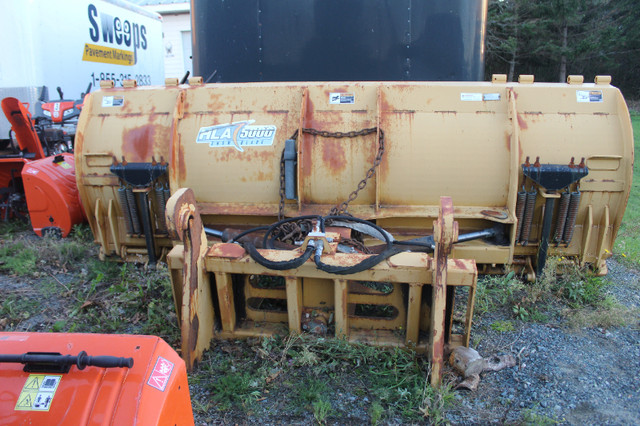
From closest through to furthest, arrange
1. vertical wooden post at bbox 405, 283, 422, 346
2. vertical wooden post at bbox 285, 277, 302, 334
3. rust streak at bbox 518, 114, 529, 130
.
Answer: vertical wooden post at bbox 405, 283, 422, 346
vertical wooden post at bbox 285, 277, 302, 334
rust streak at bbox 518, 114, 529, 130

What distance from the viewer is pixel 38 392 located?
4.83 feet

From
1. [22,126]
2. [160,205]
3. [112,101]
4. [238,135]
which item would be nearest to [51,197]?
[22,126]

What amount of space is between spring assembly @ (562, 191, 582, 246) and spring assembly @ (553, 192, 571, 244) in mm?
29

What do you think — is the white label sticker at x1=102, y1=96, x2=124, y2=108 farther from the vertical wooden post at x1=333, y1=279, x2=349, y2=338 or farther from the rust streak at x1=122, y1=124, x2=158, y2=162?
the vertical wooden post at x1=333, y1=279, x2=349, y2=338

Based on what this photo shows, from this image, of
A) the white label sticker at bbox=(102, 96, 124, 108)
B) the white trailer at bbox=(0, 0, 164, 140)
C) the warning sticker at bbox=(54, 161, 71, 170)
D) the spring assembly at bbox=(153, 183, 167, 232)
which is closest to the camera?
the spring assembly at bbox=(153, 183, 167, 232)

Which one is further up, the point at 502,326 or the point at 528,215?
the point at 528,215

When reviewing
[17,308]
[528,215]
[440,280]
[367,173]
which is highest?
[367,173]

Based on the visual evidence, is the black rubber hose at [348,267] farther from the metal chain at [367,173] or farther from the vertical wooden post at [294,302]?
the metal chain at [367,173]

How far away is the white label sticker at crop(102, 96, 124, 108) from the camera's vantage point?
4184 millimetres

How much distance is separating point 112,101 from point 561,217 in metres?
3.90

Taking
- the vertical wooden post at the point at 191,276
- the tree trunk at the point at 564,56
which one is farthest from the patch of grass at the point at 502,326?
the tree trunk at the point at 564,56

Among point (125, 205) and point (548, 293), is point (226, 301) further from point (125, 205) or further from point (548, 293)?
point (548, 293)

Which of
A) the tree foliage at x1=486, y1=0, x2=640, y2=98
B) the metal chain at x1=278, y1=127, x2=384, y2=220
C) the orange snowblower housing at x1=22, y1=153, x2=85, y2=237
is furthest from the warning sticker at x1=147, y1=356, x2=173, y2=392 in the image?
the tree foliage at x1=486, y1=0, x2=640, y2=98

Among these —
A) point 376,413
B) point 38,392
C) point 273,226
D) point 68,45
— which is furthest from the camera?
point 68,45
